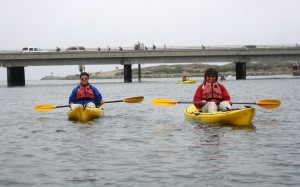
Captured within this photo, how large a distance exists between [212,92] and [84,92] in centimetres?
579

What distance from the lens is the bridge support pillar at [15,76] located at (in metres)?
72.0

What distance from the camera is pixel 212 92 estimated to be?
17.5 m

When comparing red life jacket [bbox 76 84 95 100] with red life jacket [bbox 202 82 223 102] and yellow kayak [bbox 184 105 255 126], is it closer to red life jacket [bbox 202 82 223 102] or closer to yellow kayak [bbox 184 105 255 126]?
yellow kayak [bbox 184 105 255 126]

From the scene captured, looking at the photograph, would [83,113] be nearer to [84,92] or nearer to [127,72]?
[84,92]

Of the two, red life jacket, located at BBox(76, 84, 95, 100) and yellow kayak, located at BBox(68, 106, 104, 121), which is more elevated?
red life jacket, located at BBox(76, 84, 95, 100)

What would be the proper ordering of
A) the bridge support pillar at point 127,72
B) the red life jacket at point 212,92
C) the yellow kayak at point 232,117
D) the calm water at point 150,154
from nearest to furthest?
the calm water at point 150,154
the yellow kayak at point 232,117
the red life jacket at point 212,92
the bridge support pillar at point 127,72

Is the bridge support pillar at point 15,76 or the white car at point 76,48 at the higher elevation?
the white car at point 76,48

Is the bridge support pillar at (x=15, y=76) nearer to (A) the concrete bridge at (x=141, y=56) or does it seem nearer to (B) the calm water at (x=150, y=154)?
(A) the concrete bridge at (x=141, y=56)

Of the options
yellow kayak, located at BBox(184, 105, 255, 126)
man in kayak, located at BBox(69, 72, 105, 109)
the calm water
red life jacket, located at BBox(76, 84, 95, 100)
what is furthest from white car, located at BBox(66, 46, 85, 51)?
yellow kayak, located at BBox(184, 105, 255, 126)

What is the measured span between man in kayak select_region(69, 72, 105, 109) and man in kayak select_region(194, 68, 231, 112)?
5000mm

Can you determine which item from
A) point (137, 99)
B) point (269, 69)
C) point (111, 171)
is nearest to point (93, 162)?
point (111, 171)

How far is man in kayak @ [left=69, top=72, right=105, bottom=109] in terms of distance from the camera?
2050cm

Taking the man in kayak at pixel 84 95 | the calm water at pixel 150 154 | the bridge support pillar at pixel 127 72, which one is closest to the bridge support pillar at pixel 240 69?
the bridge support pillar at pixel 127 72

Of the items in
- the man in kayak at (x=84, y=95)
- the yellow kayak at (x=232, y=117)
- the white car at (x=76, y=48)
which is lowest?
the yellow kayak at (x=232, y=117)
